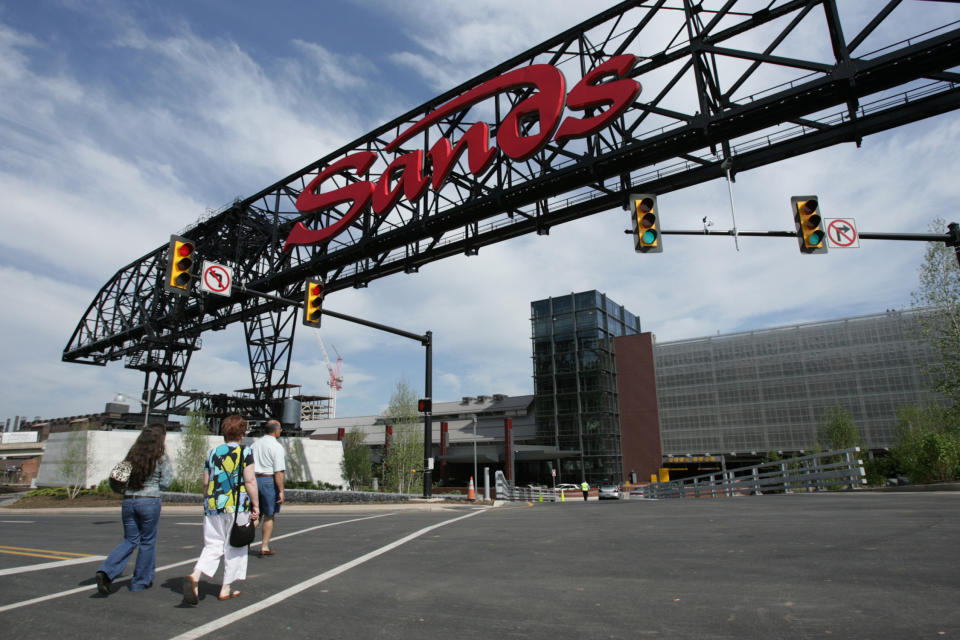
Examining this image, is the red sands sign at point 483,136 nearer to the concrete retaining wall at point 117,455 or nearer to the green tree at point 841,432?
the concrete retaining wall at point 117,455

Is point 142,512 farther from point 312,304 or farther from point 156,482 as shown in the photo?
point 312,304

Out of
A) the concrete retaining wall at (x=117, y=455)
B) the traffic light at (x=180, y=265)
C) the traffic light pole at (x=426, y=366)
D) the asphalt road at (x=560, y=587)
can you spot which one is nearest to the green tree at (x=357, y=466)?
the concrete retaining wall at (x=117, y=455)

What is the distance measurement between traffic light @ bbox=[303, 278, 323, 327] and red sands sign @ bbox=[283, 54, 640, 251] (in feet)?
27.6

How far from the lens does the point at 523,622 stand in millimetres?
4020

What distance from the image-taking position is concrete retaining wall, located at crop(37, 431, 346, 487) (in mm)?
34281

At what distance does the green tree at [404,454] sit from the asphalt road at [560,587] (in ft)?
91.4

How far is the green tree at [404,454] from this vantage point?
117ft

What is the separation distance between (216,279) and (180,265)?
2.93 m

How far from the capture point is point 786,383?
63.7m

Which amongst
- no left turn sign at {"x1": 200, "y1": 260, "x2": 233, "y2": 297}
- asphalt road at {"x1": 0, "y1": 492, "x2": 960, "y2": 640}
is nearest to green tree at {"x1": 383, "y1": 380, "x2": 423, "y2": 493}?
no left turn sign at {"x1": 200, "y1": 260, "x2": 233, "y2": 297}

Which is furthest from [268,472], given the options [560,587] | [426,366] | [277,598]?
[426,366]

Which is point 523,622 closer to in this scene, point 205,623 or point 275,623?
point 275,623

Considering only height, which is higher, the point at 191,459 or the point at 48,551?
the point at 191,459

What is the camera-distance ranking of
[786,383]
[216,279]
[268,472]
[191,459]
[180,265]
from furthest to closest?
[786,383] → [191,459] → [216,279] → [180,265] → [268,472]
